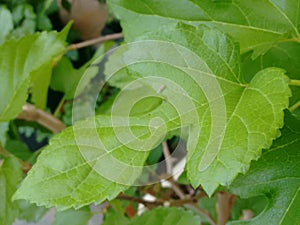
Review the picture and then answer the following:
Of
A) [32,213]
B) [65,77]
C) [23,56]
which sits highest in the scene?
[23,56]

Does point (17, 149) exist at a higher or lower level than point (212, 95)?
lower

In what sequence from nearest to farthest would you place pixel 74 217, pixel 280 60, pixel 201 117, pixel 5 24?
pixel 201 117 < pixel 280 60 < pixel 74 217 < pixel 5 24

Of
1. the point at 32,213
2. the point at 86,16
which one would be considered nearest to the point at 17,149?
the point at 32,213

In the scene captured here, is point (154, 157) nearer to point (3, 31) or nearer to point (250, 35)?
point (3, 31)

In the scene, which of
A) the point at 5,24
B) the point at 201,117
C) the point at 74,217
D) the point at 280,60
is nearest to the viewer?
the point at 201,117

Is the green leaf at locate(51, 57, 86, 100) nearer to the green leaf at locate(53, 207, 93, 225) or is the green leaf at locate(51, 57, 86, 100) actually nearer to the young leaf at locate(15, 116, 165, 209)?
the green leaf at locate(53, 207, 93, 225)

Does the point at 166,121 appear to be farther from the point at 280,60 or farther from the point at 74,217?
the point at 74,217

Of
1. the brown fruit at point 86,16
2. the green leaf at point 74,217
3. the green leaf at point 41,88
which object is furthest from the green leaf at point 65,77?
the brown fruit at point 86,16

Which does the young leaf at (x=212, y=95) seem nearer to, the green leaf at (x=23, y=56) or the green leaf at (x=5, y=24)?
the green leaf at (x=23, y=56)
